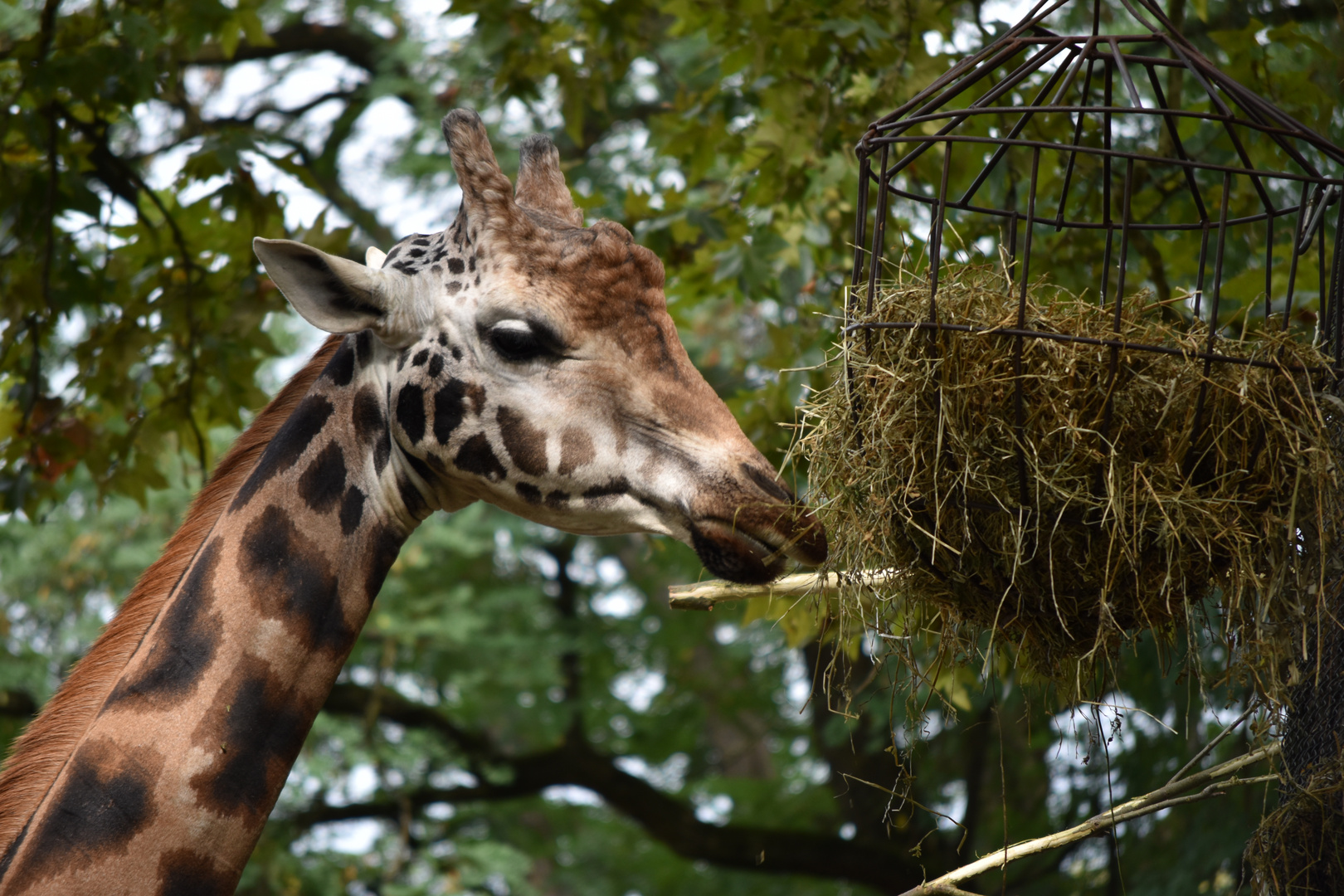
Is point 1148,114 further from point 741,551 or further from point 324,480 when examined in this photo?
point 324,480

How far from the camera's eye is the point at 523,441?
2.91m

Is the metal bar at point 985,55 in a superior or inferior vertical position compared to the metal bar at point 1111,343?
superior

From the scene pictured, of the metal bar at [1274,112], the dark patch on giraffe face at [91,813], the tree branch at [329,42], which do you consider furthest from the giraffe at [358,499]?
the tree branch at [329,42]

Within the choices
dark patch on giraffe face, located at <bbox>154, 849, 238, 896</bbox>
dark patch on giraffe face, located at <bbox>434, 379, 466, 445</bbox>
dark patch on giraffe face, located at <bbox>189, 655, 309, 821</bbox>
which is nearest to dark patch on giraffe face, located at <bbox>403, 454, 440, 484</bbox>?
dark patch on giraffe face, located at <bbox>434, 379, 466, 445</bbox>

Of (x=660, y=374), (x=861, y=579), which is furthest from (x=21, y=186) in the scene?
(x=861, y=579)

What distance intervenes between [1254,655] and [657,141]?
468cm

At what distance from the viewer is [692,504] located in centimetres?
275

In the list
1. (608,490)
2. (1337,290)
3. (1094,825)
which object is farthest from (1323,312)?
(608,490)

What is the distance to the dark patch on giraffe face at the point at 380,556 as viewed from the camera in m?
3.01

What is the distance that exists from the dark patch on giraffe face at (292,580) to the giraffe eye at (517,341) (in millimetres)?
702

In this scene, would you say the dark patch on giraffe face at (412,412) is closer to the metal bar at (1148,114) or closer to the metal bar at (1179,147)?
the metal bar at (1148,114)

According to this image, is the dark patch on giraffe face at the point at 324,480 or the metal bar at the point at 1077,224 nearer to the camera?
the metal bar at the point at 1077,224

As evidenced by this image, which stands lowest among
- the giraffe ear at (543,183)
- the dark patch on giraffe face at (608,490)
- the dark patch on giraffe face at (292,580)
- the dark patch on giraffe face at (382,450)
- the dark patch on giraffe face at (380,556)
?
the dark patch on giraffe face at (292,580)

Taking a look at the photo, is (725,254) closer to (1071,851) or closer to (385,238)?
(1071,851)
